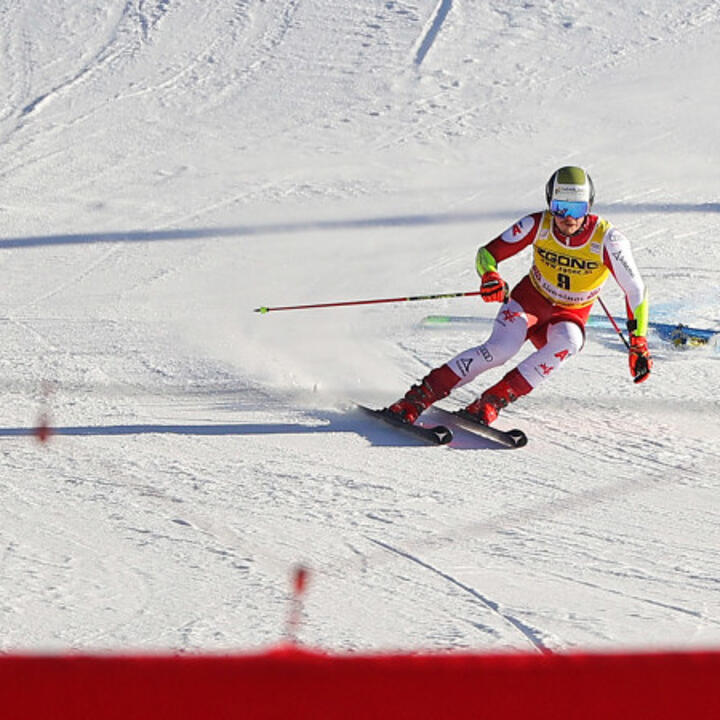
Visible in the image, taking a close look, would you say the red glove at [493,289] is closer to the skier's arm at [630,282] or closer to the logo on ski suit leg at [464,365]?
the logo on ski suit leg at [464,365]

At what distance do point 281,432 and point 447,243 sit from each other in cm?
334

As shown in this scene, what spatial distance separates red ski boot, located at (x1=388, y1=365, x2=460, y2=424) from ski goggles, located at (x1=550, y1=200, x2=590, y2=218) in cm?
84

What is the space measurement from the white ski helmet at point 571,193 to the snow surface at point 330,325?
97 cm

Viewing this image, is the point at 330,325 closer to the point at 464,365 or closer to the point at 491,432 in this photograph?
the point at 464,365

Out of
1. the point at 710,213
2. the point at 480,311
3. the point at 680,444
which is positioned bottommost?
the point at 680,444

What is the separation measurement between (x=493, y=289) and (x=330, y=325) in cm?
167

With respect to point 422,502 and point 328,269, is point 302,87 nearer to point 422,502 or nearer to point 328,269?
point 328,269

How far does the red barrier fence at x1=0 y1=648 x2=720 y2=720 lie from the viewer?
2.36 m

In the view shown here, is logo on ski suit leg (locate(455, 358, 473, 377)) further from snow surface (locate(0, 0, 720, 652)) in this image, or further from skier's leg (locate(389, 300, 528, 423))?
snow surface (locate(0, 0, 720, 652))

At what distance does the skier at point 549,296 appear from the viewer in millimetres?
6223

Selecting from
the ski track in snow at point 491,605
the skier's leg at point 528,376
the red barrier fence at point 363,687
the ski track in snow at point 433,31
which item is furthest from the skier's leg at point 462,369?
the ski track in snow at point 433,31

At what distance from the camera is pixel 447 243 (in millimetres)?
9289

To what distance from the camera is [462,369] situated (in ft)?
20.9

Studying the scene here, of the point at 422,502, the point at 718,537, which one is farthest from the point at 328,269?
the point at 718,537
